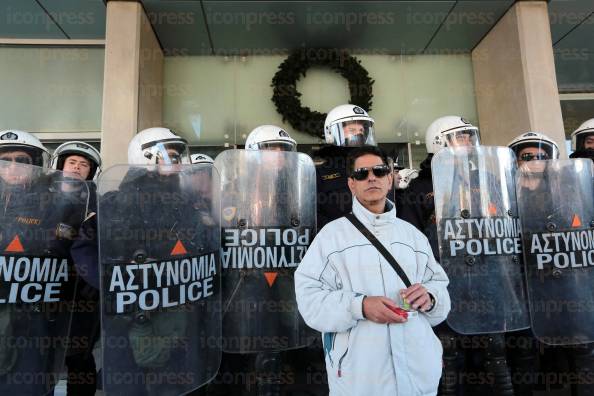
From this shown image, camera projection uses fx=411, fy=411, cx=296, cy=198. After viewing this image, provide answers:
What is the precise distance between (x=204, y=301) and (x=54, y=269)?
743 millimetres

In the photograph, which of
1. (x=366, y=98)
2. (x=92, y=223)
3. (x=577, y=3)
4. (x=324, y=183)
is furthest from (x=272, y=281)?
(x=577, y=3)

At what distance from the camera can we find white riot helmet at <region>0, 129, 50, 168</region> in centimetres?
258

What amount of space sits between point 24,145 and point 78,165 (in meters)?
0.33

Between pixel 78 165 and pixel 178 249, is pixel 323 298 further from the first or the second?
pixel 78 165

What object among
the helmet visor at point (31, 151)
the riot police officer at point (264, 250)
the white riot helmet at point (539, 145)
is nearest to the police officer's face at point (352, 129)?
the riot police officer at point (264, 250)

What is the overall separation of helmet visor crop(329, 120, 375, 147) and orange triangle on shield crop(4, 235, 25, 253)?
1944mm

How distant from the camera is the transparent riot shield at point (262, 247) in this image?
2.08 metres

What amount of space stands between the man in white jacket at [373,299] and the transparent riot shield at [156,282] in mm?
540

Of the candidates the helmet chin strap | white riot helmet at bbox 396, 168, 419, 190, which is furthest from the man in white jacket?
white riot helmet at bbox 396, 168, 419, 190

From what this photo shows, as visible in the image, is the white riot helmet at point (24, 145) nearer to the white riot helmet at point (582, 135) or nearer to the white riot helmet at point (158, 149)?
the white riot helmet at point (158, 149)

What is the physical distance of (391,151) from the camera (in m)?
5.61

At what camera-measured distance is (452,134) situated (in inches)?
117

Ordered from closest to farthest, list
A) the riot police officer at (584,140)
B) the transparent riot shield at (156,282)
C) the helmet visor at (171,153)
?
1. the transparent riot shield at (156,282)
2. the helmet visor at (171,153)
3. the riot police officer at (584,140)

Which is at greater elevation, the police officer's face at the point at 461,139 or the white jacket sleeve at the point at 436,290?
the police officer's face at the point at 461,139
